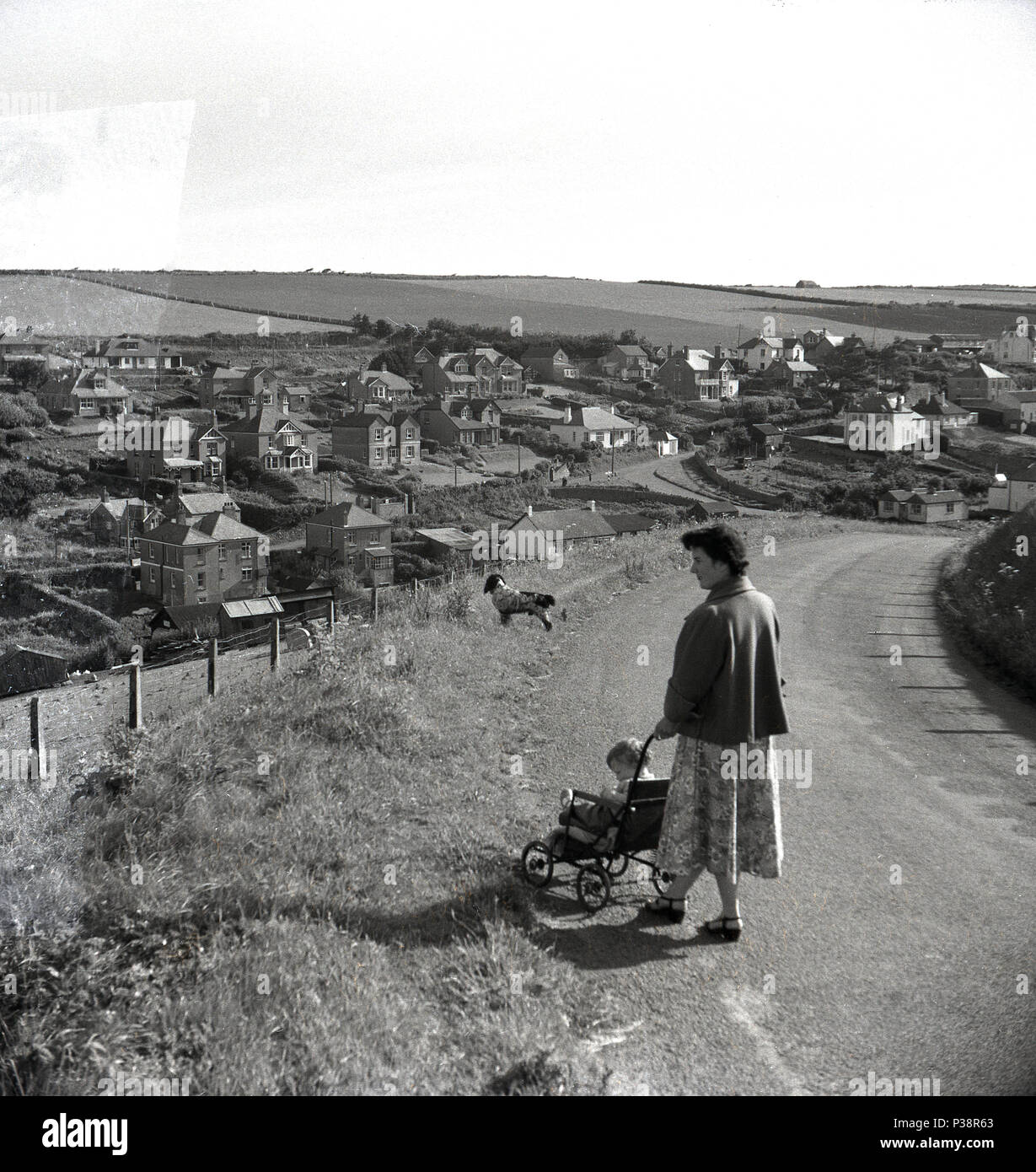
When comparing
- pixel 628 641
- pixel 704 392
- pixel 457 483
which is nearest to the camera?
pixel 628 641

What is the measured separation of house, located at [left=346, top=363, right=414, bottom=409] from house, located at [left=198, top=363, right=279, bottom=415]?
6.93 metres

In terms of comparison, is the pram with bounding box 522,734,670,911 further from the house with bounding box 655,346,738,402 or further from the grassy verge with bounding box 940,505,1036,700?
the house with bounding box 655,346,738,402

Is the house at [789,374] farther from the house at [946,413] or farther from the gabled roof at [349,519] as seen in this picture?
the gabled roof at [349,519]

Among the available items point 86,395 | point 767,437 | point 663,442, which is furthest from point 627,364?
point 86,395

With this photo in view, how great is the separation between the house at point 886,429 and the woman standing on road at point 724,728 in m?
68.9

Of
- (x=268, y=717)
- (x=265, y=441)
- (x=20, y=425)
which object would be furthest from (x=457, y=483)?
(x=268, y=717)

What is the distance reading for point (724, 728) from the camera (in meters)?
4.12

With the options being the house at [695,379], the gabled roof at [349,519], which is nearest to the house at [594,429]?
the house at [695,379]

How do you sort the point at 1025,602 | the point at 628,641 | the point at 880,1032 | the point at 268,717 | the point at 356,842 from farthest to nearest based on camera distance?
the point at 1025,602 < the point at 628,641 < the point at 268,717 < the point at 356,842 < the point at 880,1032

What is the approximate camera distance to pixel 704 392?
102500 millimetres

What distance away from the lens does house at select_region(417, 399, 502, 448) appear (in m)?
83.0

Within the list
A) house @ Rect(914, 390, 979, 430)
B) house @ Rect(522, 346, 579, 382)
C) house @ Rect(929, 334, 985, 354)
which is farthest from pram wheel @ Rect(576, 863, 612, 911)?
house @ Rect(929, 334, 985, 354)
